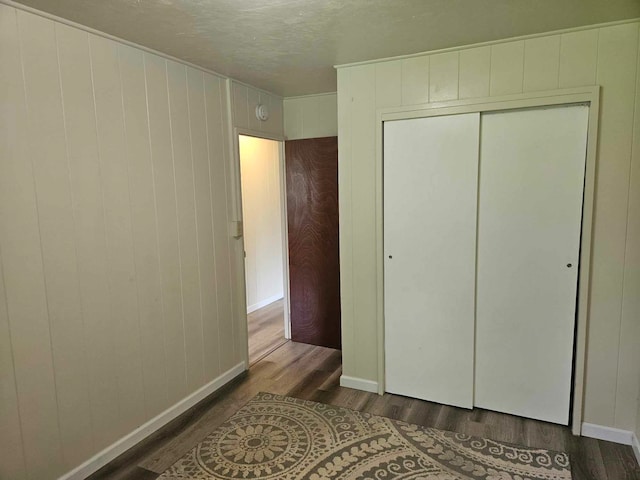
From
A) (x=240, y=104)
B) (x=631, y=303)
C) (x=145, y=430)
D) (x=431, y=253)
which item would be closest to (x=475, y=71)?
(x=431, y=253)

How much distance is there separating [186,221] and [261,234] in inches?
103

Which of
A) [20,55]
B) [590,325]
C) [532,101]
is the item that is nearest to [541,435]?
[590,325]

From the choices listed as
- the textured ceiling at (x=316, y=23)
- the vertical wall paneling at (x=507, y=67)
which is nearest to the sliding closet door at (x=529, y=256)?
the vertical wall paneling at (x=507, y=67)

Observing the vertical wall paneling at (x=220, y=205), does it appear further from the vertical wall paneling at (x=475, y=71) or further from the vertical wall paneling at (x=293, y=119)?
the vertical wall paneling at (x=475, y=71)

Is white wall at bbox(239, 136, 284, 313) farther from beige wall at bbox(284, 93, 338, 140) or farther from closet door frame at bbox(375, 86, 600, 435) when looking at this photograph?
closet door frame at bbox(375, 86, 600, 435)

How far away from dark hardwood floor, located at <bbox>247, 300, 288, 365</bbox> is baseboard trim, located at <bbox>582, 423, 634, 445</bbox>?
2.48 meters

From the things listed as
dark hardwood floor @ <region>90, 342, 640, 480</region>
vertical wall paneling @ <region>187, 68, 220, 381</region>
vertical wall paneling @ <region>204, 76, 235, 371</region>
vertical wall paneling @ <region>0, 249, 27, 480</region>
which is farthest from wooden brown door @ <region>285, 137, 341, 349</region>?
vertical wall paneling @ <region>0, 249, 27, 480</region>

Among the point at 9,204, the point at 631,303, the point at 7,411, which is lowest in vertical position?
the point at 7,411

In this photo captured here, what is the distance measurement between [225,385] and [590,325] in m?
2.52

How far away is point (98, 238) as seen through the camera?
2.20 m

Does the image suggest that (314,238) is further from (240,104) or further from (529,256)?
(529,256)

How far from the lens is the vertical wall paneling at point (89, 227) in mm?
2047

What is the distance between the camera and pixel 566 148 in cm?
237

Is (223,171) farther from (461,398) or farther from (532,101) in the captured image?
(461,398)
